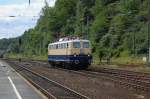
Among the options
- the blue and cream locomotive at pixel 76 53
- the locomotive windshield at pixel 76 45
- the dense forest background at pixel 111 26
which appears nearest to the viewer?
the blue and cream locomotive at pixel 76 53

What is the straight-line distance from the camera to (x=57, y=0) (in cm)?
15550

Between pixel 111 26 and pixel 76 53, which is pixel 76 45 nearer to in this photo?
pixel 76 53

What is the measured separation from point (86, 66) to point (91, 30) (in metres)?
50.9

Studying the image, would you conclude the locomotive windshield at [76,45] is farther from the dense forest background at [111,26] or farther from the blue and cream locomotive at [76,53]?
the dense forest background at [111,26]

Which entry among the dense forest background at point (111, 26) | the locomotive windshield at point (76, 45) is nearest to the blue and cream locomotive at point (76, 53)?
the locomotive windshield at point (76, 45)

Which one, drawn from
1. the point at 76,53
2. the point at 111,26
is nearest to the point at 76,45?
the point at 76,53

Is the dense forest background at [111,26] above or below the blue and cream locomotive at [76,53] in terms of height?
above

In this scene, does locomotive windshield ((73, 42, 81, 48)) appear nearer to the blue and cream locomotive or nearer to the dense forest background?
the blue and cream locomotive

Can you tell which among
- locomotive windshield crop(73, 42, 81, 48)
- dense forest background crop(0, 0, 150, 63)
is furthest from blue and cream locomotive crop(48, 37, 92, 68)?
dense forest background crop(0, 0, 150, 63)

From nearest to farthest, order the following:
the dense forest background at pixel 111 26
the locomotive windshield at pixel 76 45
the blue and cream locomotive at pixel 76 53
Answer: the blue and cream locomotive at pixel 76 53
the locomotive windshield at pixel 76 45
the dense forest background at pixel 111 26

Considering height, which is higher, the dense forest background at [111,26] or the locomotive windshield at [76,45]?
the dense forest background at [111,26]

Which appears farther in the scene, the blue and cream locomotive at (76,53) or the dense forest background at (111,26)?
the dense forest background at (111,26)

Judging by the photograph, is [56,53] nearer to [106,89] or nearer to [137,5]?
[106,89]

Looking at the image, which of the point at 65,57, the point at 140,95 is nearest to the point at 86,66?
the point at 65,57
